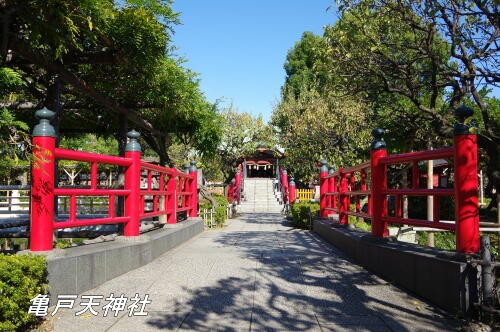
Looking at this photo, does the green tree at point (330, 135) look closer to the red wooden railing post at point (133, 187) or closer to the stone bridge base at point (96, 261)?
the red wooden railing post at point (133, 187)

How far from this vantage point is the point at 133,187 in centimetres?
573

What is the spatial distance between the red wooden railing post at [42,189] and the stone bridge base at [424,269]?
3660mm

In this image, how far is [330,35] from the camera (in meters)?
7.78

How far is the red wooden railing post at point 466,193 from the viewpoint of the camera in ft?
12.0

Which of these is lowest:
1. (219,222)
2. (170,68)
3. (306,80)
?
(219,222)

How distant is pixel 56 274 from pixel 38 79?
4.39 meters

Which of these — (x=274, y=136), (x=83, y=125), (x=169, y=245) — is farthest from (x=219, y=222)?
(x=274, y=136)

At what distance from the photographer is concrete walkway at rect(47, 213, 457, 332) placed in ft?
11.2

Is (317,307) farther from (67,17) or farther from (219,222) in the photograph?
(219,222)

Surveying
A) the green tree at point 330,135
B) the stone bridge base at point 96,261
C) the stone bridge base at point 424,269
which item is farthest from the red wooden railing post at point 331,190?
the green tree at point 330,135

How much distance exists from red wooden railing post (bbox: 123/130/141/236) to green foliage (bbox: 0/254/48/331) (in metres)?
2.30

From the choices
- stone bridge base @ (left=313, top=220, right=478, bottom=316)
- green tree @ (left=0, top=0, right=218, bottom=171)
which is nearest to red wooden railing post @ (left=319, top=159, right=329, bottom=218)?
green tree @ (left=0, top=0, right=218, bottom=171)

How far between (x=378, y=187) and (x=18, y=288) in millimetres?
4174

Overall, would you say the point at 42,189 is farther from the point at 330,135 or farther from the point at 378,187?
the point at 330,135
